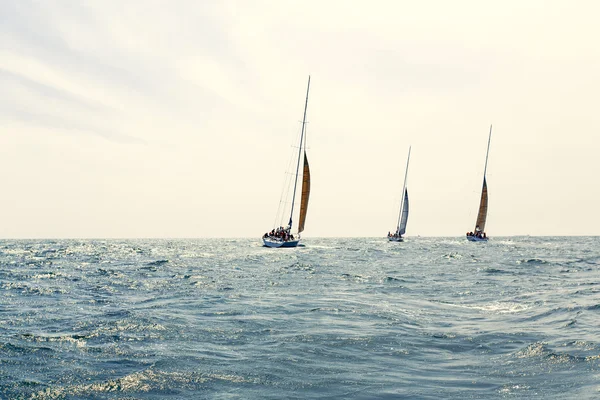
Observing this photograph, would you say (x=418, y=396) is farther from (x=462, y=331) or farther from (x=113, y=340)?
(x=113, y=340)

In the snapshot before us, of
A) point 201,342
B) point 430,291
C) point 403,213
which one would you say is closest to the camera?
point 201,342

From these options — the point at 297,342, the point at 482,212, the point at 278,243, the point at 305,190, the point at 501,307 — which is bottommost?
the point at 278,243

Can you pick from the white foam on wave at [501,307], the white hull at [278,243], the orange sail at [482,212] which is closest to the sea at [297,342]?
the white foam on wave at [501,307]

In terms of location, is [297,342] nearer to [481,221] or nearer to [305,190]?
[305,190]

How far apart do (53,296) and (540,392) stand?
19471mm

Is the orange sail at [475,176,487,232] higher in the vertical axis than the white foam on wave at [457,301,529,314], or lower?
higher

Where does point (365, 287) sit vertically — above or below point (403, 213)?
below

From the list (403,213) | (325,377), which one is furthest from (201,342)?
(403,213)

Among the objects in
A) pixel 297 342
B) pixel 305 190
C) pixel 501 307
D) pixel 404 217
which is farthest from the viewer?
pixel 404 217

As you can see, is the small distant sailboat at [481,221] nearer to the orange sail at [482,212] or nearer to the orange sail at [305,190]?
the orange sail at [482,212]

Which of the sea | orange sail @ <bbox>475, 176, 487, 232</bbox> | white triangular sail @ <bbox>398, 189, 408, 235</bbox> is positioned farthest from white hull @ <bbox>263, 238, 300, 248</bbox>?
orange sail @ <bbox>475, 176, 487, 232</bbox>

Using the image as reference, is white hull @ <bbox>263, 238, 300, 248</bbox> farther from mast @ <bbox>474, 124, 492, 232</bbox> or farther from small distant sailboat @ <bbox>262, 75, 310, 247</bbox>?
mast @ <bbox>474, 124, 492, 232</bbox>

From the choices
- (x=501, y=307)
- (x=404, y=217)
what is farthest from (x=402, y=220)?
(x=501, y=307)

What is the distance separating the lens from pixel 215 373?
32.2ft
